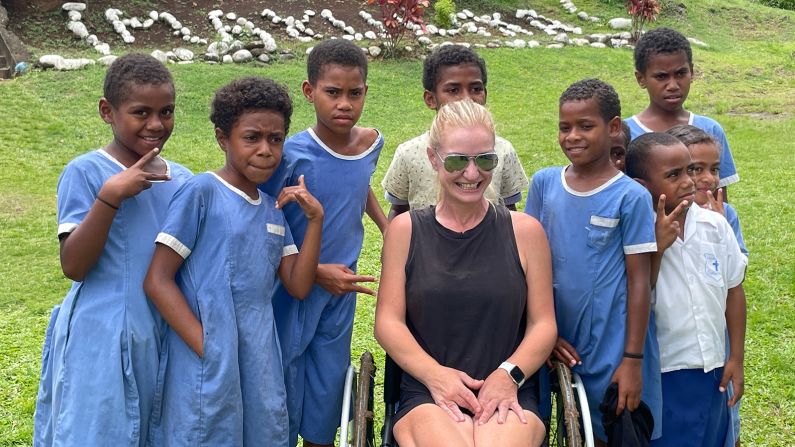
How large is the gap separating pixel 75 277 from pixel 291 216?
2.61 ft

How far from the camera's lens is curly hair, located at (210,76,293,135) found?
267cm

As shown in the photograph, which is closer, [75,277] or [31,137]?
[75,277]

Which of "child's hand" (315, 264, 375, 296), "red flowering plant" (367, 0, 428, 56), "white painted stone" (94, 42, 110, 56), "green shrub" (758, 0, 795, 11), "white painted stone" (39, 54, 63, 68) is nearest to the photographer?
"child's hand" (315, 264, 375, 296)

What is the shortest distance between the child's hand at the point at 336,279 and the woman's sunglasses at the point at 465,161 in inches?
20.1

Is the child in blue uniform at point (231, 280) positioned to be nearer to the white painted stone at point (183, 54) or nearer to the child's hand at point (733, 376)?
the child's hand at point (733, 376)

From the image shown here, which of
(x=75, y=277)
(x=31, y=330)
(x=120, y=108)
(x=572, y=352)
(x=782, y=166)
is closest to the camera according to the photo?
(x=75, y=277)

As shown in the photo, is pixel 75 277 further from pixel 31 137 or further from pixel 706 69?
pixel 706 69

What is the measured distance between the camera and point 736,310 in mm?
2947

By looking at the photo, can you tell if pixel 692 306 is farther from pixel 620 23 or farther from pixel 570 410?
pixel 620 23

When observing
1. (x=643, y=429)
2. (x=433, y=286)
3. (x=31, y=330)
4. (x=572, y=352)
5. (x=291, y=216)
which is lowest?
(x=31, y=330)

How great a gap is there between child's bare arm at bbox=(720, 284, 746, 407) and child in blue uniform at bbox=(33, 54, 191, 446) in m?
2.02

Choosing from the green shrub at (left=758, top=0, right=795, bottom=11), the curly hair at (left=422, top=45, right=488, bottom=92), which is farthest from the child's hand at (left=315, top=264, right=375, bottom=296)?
the green shrub at (left=758, top=0, right=795, bottom=11)

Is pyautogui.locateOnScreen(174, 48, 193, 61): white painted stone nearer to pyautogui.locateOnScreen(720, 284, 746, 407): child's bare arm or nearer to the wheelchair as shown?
the wheelchair

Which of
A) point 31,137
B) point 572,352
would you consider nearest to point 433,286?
point 572,352
